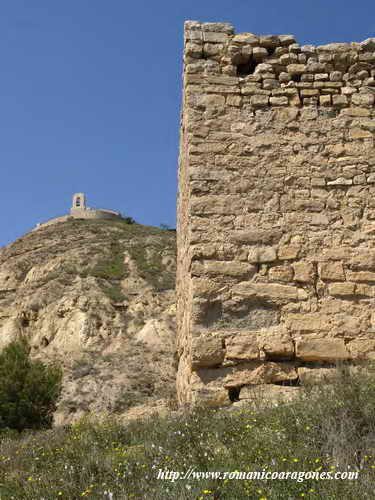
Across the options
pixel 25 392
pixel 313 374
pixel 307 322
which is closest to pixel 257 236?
pixel 307 322

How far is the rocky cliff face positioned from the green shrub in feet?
4.49

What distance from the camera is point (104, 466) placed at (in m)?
3.38

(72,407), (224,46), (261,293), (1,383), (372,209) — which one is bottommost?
(72,407)

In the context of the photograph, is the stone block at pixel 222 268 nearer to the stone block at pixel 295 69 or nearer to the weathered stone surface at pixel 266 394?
the weathered stone surface at pixel 266 394

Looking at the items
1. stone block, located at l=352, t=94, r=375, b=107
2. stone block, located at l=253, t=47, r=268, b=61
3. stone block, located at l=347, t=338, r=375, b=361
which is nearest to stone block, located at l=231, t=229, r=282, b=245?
stone block, located at l=347, t=338, r=375, b=361

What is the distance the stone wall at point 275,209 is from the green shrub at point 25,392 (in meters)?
4.80

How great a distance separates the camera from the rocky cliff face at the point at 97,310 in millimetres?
12992

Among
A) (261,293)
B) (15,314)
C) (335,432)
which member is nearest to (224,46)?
(261,293)

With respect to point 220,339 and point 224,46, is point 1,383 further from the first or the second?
point 224,46

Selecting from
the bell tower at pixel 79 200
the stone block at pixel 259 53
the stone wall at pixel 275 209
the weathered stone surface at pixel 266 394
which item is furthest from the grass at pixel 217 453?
the bell tower at pixel 79 200

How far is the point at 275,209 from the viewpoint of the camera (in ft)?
17.3

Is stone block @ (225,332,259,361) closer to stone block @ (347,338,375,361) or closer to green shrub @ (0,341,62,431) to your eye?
stone block @ (347,338,375,361)

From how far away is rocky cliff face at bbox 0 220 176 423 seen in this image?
1299 cm

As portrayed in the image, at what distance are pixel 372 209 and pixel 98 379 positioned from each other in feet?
32.3
